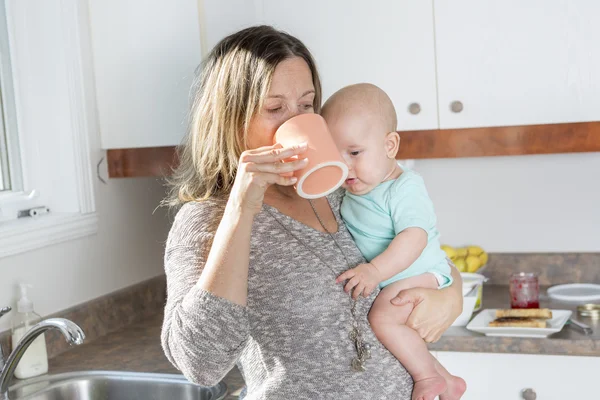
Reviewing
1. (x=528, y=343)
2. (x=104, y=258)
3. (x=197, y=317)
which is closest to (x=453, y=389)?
(x=197, y=317)

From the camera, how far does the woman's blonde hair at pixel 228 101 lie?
1.41 meters

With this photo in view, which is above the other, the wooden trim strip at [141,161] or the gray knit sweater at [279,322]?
the wooden trim strip at [141,161]

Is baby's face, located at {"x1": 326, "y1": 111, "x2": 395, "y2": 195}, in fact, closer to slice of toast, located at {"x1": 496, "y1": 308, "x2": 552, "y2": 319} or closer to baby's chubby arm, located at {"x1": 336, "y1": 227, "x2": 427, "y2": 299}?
baby's chubby arm, located at {"x1": 336, "y1": 227, "x2": 427, "y2": 299}

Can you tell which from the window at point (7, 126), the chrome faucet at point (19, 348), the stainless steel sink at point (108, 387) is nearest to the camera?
the chrome faucet at point (19, 348)

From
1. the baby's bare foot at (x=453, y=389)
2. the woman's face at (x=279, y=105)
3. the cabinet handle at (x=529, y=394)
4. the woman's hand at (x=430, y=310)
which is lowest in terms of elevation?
the cabinet handle at (x=529, y=394)

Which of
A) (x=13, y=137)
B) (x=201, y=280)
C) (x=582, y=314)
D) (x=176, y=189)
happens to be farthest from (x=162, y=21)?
(x=582, y=314)

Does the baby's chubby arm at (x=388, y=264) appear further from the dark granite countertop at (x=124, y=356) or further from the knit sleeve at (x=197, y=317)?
the dark granite countertop at (x=124, y=356)

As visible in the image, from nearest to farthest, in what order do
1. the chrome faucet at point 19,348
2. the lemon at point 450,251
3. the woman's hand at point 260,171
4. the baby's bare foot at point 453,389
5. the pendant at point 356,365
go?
the woman's hand at point 260,171, the pendant at point 356,365, the baby's bare foot at point 453,389, the chrome faucet at point 19,348, the lemon at point 450,251

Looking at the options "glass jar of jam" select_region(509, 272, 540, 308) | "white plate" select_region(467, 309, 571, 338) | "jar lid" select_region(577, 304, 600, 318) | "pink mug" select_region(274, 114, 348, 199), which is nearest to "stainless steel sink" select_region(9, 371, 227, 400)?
"white plate" select_region(467, 309, 571, 338)

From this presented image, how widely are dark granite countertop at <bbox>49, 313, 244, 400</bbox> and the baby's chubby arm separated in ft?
2.18

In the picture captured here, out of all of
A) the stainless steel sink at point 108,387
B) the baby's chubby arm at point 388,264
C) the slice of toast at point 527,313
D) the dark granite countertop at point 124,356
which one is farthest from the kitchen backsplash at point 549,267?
the baby's chubby arm at point 388,264

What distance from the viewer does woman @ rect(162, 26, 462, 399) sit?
1241 millimetres

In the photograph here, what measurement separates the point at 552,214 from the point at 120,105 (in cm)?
156

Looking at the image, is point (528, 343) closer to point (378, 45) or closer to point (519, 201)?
point (519, 201)
